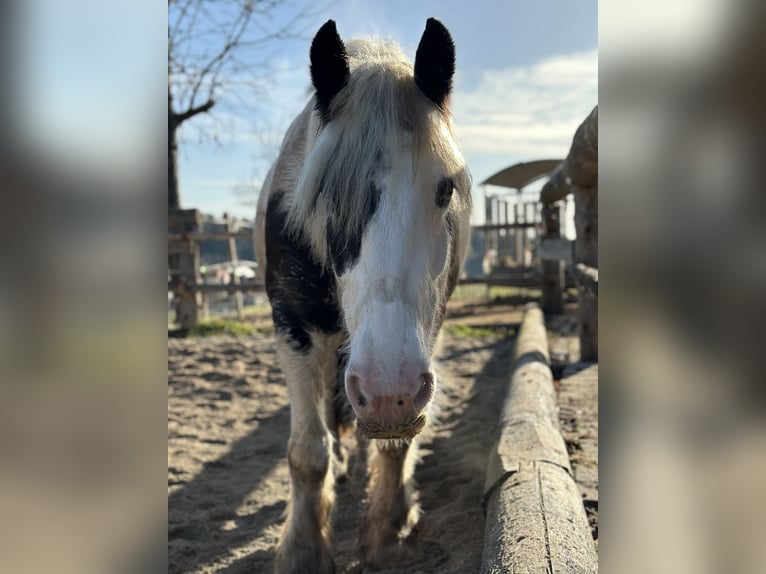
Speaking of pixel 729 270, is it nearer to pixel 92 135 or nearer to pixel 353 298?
pixel 92 135

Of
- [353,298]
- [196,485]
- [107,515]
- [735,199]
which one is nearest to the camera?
[735,199]

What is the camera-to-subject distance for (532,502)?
1943mm

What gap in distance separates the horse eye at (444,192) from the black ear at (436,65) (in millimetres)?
363

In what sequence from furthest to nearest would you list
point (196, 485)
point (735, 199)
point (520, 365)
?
point (520, 365), point (196, 485), point (735, 199)

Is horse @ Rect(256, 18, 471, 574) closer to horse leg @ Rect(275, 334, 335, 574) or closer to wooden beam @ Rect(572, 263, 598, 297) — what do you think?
horse leg @ Rect(275, 334, 335, 574)

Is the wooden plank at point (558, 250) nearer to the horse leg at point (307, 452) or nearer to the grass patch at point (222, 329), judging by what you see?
the horse leg at point (307, 452)

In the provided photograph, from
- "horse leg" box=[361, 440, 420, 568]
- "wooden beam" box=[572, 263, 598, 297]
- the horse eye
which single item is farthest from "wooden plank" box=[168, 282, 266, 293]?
the horse eye

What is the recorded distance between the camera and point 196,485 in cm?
338

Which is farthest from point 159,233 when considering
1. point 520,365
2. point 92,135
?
point 520,365

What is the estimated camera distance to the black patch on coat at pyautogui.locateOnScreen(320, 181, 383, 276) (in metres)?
1.70

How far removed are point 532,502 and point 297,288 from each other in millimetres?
1279

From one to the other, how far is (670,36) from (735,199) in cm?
23

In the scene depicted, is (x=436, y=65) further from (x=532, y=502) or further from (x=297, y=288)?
(x=532, y=502)

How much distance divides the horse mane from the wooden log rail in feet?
3.59
